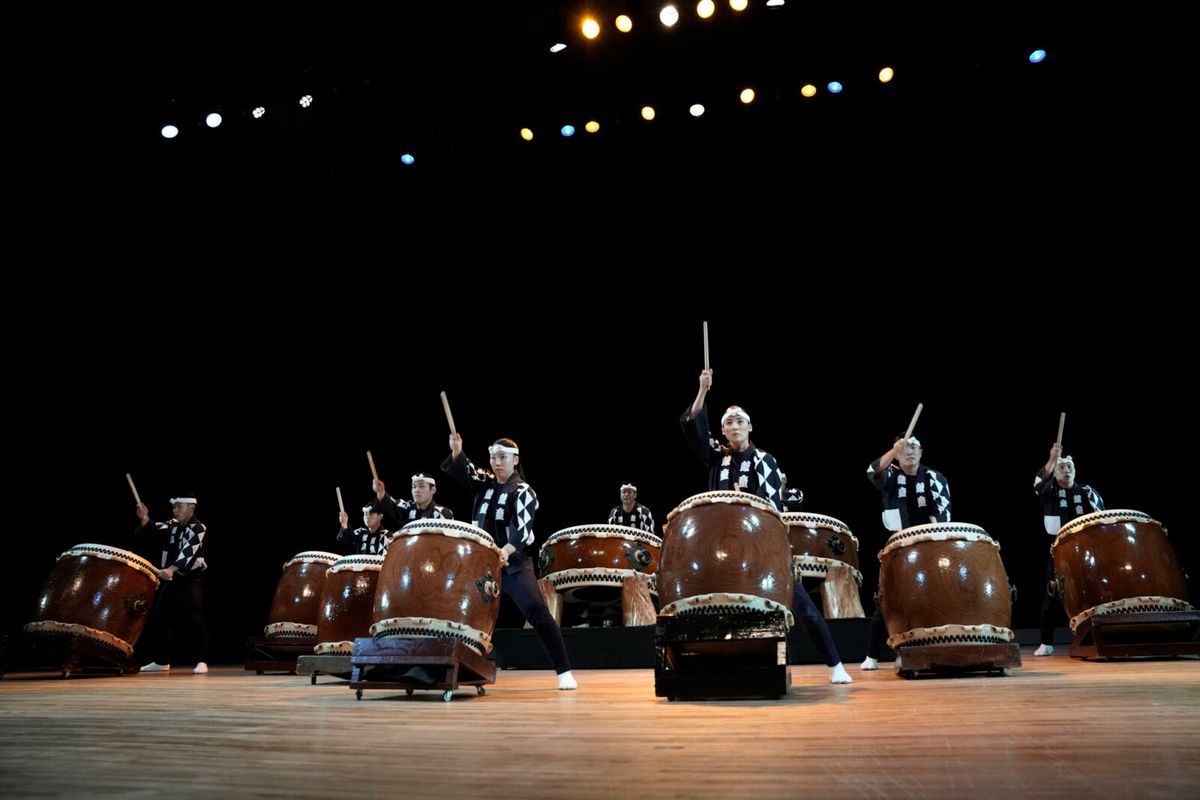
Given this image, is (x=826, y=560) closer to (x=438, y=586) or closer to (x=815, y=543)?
(x=815, y=543)

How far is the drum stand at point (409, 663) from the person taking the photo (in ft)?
9.77

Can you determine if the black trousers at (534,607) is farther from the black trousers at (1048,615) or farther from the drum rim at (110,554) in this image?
the black trousers at (1048,615)

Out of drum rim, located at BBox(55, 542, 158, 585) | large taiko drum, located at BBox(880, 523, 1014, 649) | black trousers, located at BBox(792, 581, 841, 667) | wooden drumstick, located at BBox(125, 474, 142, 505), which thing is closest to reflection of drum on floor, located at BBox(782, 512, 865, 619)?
large taiko drum, located at BBox(880, 523, 1014, 649)

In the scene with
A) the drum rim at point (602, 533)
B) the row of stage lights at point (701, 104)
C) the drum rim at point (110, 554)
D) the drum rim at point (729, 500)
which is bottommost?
the drum rim at point (729, 500)

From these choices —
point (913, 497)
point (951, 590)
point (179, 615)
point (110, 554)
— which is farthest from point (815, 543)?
point (179, 615)

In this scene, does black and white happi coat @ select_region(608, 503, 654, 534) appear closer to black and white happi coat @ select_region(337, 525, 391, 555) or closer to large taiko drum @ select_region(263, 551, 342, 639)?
black and white happi coat @ select_region(337, 525, 391, 555)

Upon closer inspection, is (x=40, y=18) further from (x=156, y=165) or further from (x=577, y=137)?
(x=577, y=137)

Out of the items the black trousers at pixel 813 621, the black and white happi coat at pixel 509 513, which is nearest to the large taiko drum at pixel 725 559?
the black trousers at pixel 813 621

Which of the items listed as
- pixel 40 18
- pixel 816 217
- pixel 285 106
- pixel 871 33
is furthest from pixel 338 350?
pixel 871 33

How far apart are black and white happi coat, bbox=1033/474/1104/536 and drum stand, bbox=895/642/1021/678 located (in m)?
1.93

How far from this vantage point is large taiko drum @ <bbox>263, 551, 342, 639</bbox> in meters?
5.20

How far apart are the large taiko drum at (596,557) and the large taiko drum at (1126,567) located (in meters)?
2.29

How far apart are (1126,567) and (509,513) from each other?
2937 mm

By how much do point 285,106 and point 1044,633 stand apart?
Result: 5.32 metres
